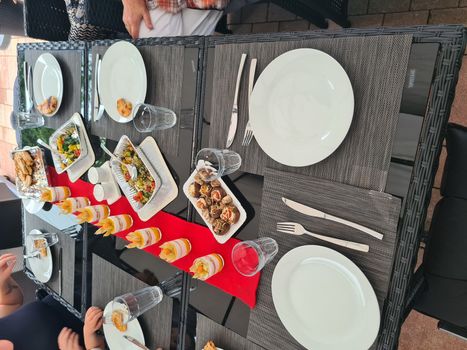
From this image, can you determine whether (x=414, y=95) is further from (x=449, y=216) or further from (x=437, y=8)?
(x=437, y=8)

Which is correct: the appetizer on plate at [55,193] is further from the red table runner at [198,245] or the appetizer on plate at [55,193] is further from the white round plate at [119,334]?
the white round plate at [119,334]

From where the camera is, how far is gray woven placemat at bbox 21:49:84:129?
170 centimetres

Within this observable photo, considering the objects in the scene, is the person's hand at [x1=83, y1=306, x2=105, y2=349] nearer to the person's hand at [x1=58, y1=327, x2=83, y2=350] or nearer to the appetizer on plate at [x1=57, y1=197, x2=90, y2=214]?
the person's hand at [x1=58, y1=327, x2=83, y2=350]

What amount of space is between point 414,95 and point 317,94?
225 millimetres

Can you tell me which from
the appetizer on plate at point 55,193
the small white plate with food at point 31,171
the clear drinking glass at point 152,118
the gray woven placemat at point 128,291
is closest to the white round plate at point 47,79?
the small white plate with food at point 31,171

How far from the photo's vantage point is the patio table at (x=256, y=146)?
787mm

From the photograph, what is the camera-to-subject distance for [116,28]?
1.81 meters

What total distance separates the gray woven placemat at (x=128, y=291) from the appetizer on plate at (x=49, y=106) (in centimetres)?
80

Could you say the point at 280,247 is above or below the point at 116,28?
below

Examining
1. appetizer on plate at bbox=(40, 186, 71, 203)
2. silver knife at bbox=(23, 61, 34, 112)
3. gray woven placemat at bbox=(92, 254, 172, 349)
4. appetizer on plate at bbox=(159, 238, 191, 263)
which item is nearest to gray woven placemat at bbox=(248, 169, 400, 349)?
appetizer on plate at bbox=(159, 238, 191, 263)

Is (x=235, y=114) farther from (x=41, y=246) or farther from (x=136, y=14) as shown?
(x=41, y=246)

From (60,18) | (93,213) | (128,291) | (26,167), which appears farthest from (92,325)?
A: (60,18)

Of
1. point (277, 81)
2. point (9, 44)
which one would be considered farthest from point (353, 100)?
point (9, 44)

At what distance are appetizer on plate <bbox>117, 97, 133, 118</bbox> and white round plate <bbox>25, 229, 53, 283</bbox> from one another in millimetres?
990
